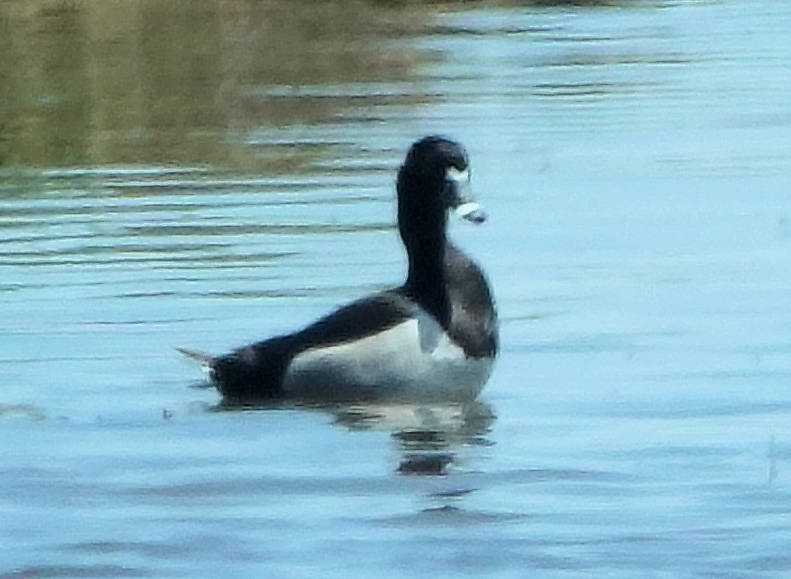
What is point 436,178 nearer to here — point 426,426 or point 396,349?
point 396,349

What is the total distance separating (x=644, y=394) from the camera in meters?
12.1

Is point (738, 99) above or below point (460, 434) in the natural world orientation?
above

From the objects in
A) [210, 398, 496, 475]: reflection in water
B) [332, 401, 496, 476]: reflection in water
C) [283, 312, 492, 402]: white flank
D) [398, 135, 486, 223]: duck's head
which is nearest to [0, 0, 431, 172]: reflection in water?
[398, 135, 486, 223]: duck's head

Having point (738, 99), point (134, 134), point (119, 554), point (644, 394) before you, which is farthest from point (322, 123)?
point (119, 554)

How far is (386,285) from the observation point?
15.0 m

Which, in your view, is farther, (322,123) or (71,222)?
(322,123)

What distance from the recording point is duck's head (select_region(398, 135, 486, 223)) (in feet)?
42.6

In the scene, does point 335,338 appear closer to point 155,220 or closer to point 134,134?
point 155,220

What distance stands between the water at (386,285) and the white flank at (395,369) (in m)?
0.13

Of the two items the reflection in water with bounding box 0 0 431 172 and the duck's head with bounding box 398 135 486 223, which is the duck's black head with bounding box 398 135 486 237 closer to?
the duck's head with bounding box 398 135 486 223

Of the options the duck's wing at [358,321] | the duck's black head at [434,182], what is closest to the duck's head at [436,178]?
the duck's black head at [434,182]

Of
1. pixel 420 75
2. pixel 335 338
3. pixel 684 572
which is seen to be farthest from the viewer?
pixel 420 75

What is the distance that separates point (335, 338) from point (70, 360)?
55.5 inches

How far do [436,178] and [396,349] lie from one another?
1.08m
